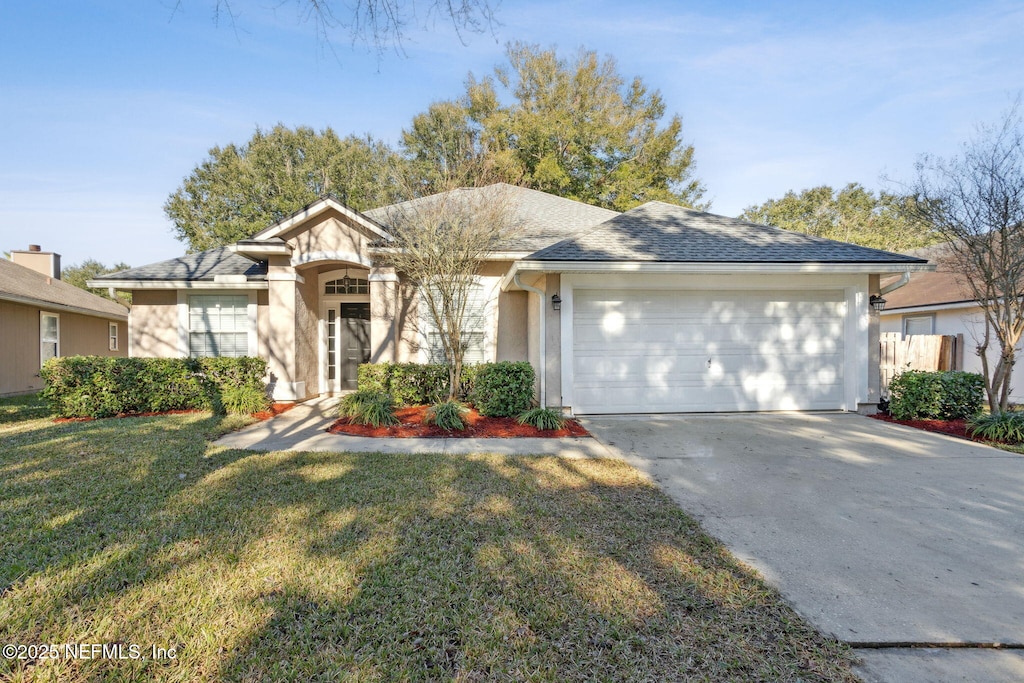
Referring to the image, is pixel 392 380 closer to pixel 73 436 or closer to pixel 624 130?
pixel 73 436

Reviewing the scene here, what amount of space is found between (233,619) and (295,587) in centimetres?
37

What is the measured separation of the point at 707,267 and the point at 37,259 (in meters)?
23.2

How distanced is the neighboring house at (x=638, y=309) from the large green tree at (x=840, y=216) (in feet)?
70.3

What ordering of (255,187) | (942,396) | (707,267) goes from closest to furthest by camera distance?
(942,396)
(707,267)
(255,187)

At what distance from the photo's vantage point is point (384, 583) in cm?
286

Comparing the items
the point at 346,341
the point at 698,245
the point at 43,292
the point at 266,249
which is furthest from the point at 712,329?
the point at 43,292

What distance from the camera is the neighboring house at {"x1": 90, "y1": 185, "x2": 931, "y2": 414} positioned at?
27.3 feet

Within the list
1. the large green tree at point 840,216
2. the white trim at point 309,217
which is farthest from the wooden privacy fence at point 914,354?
the large green tree at point 840,216

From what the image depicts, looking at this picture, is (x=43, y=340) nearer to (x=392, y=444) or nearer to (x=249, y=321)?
(x=249, y=321)

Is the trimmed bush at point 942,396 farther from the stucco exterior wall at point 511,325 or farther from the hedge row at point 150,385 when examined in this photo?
the hedge row at point 150,385

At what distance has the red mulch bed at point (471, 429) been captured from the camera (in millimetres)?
7105

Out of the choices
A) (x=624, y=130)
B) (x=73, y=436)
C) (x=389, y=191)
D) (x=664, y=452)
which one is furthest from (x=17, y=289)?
(x=624, y=130)

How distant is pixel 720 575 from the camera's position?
9.93 ft

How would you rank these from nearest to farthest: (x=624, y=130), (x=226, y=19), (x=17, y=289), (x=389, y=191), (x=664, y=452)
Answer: (x=226, y=19) → (x=664, y=452) → (x=389, y=191) → (x=17, y=289) → (x=624, y=130)
